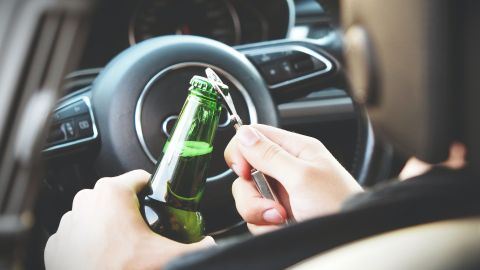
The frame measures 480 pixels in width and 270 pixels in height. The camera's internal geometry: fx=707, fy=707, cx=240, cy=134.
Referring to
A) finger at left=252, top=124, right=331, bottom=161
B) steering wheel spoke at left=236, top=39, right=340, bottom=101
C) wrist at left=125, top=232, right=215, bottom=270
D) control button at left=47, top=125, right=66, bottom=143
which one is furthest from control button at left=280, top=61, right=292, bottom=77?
wrist at left=125, top=232, right=215, bottom=270

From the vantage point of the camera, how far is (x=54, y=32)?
0.80 metres

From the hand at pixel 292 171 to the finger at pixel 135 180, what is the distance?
0.14 metres

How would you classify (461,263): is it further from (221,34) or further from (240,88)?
(221,34)

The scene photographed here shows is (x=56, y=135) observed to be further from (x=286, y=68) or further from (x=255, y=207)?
(x=286, y=68)

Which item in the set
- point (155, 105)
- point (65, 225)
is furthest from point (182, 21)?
point (65, 225)

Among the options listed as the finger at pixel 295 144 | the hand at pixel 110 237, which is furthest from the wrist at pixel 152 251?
the finger at pixel 295 144

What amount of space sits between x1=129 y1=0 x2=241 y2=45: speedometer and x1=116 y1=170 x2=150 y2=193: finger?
0.57 metres

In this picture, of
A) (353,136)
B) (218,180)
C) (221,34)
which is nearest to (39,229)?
(218,180)

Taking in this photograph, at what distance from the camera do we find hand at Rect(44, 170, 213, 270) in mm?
925

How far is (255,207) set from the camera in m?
1.12

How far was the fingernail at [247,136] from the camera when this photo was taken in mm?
1033

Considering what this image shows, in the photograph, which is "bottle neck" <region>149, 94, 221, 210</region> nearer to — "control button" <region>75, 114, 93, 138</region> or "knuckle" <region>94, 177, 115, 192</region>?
"knuckle" <region>94, 177, 115, 192</region>

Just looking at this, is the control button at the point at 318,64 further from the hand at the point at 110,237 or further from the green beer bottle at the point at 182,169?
the hand at the point at 110,237

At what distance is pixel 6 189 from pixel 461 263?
52 cm
